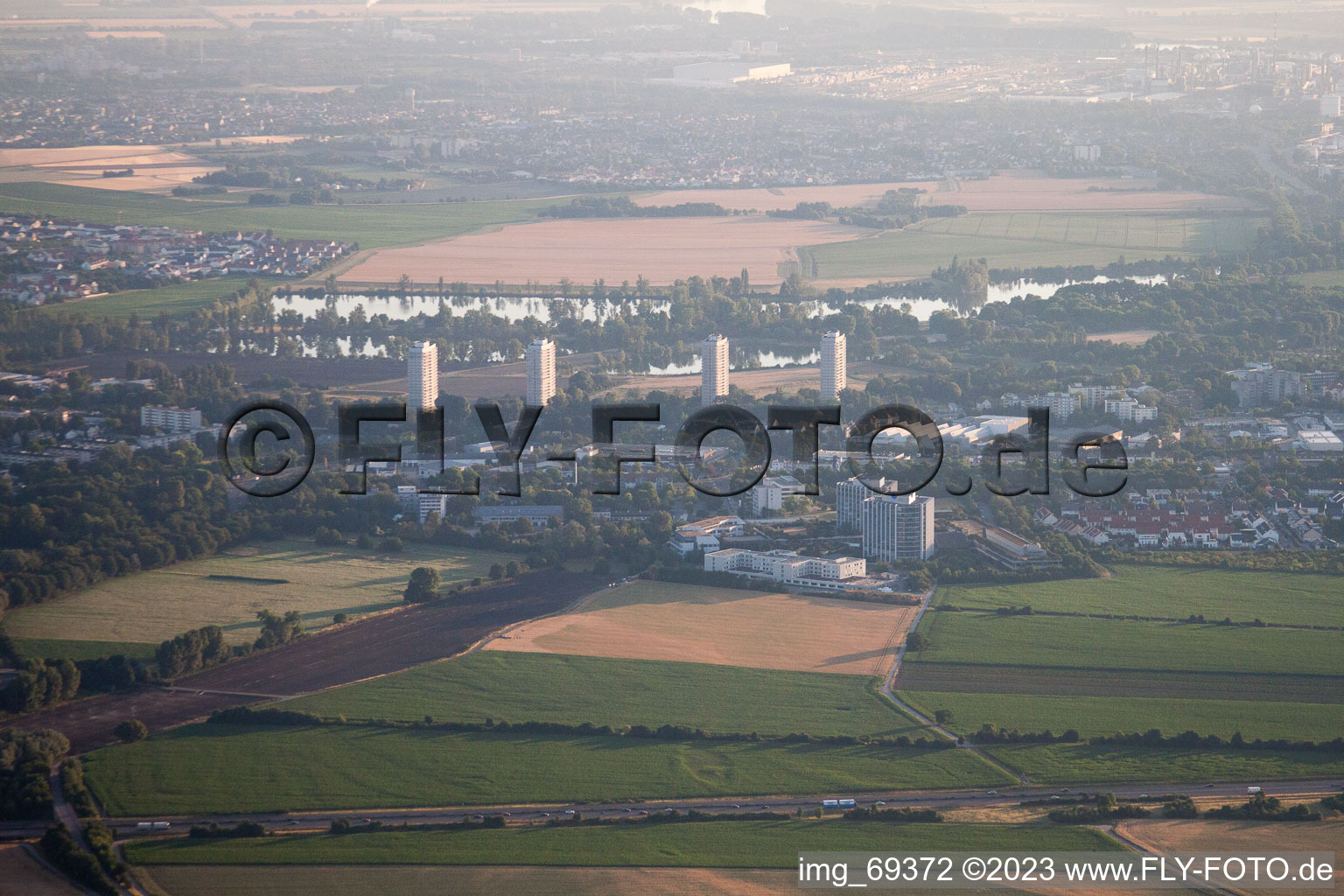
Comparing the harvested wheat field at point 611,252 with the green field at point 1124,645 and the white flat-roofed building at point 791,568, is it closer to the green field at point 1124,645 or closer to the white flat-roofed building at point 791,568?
the white flat-roofed building at point 791,568

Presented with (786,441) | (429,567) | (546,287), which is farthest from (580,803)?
(546,287)

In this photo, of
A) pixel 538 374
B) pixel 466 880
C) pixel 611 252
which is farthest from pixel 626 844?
pixel 611 252

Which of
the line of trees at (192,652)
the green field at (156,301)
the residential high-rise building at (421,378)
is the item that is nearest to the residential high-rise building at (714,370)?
the residential high-rise building at (421,378)

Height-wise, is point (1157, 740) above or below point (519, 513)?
below

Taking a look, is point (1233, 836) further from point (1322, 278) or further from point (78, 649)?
point (1322, 278)

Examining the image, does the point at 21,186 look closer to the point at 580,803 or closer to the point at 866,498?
the point at 866,498

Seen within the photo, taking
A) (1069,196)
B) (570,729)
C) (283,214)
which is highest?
(1069,196)

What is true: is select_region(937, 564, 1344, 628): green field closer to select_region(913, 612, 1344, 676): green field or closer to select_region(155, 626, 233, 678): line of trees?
select_region(913, 612, 1344, 676): green field
